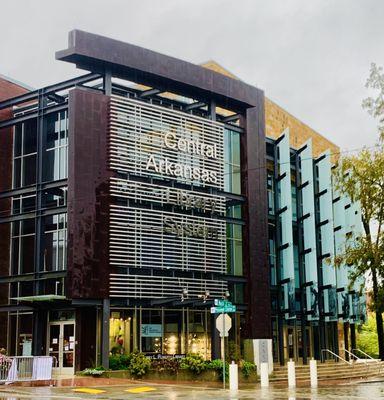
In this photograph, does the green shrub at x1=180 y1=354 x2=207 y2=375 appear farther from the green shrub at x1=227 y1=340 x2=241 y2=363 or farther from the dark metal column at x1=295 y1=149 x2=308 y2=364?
the dark metal column at x1=295 y1=149 x2=308 y2=364

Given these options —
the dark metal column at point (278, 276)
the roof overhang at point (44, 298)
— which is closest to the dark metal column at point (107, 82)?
the roof overhang at point (44, 298)

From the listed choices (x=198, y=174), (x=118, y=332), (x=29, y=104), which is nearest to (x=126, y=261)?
(x=118, y=332)

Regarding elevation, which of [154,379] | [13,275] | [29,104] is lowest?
[154,379]

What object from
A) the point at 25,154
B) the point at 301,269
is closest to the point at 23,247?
the point at 25,154

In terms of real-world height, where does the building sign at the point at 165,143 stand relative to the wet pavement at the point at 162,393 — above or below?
above

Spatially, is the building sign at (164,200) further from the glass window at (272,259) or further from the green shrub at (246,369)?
the glass window at (272,259)

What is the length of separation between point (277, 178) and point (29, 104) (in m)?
16.6

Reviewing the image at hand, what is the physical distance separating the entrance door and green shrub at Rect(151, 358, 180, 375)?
4.45 metres

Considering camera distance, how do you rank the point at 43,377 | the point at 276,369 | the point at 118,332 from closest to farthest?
the point at 43,377 < the point at 118,332 < the point at 276,369

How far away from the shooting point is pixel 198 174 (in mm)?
40000

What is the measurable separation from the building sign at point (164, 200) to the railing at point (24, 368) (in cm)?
523

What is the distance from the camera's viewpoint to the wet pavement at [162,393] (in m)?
25.7

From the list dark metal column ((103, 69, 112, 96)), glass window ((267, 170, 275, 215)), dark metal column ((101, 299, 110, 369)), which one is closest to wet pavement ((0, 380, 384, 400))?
dark metal column ((101, 299, 110, 369))

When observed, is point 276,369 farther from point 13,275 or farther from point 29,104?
point 29,104
